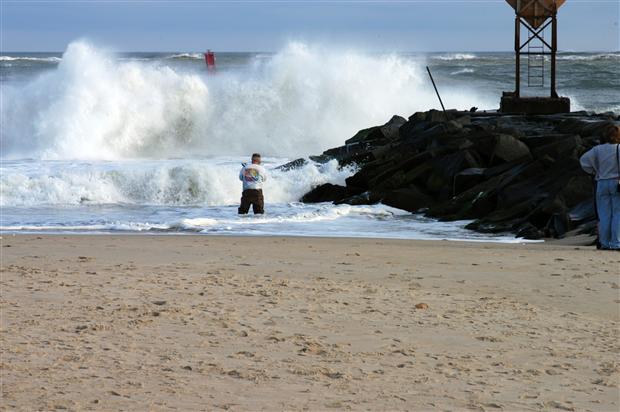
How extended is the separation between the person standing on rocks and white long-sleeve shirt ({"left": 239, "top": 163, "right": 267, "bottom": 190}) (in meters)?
5.51

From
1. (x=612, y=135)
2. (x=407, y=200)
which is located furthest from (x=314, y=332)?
(x=407, y=200)

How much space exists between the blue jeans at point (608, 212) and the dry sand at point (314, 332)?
378mm

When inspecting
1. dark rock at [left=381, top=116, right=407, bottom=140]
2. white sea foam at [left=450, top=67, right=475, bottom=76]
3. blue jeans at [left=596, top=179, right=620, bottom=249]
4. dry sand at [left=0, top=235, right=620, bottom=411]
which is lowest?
dry sand at [left=0, top=235, right=620, bottom=411]

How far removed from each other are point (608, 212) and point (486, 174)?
503cm

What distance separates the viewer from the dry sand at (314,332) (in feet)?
15.4

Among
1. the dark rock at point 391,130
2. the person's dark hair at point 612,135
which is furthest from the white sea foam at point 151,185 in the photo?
the person's dark hair at point 612,135

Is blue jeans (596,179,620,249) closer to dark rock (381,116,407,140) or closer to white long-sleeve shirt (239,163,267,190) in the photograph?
white long-sleeve shirt (239,163,267,190)

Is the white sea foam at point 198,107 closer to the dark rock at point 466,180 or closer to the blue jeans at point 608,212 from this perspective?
the dark rock at point 466,180

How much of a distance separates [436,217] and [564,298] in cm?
653

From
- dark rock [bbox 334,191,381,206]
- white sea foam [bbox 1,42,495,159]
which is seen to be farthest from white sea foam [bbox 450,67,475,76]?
dark rock [bbox 334,191,381,206]

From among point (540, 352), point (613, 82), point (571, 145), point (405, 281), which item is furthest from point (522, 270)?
point (613, 82)

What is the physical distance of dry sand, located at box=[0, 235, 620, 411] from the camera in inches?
184

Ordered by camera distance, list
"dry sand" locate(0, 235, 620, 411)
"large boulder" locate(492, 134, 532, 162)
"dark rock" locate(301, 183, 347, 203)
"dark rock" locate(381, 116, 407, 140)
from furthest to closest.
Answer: "dark rock" locate(381, 116, 407, 140) < "dark rock" locate(301, 183, 347, 203) < "large boulder" locate(492, 134, 532, 162) < "dry sand" locate(0, 235, 620, 411)

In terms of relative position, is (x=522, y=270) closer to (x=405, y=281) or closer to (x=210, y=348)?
(x=405, y=281)
